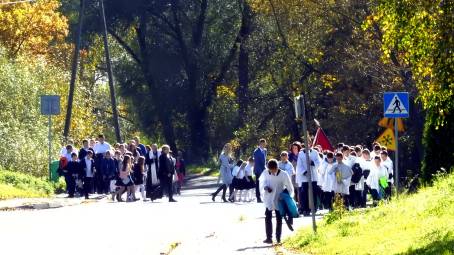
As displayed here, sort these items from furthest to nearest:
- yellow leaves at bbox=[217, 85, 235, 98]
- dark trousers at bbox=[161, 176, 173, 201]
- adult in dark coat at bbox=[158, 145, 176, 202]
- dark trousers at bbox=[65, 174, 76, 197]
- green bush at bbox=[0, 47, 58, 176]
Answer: yellow leaves at bbox=[217, 85, 235, 98] < green bush at bbox=[0, 47, 58, 176] < dark trousers at bbox=[65, 174, 76, 197] < dark trousers at bbox=[161, 176, 173, 201] < adult in dark coat at bbox=[158, 145, 176, 202]

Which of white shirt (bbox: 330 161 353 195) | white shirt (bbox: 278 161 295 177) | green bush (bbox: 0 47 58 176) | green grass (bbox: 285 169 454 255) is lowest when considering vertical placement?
green grass (bbox: 285 169 454 255)

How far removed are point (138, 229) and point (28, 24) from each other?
131 ft

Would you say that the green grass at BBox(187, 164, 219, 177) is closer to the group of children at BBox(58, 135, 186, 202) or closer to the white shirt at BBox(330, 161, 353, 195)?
the group of children at BBox(58, 135, 186, 202)

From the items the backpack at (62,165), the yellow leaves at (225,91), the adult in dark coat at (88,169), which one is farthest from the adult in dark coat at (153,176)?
the yellow leaves at (225,91)

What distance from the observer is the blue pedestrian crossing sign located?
91.8ft

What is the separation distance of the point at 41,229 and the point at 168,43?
145 feet

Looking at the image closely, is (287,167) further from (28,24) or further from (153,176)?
(28,24)

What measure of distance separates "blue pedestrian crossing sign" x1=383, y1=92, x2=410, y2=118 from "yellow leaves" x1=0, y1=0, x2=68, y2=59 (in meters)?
36.2

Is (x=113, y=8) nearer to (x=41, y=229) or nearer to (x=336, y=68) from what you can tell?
(x=336, y=68)

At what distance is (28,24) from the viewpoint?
64.4 meters

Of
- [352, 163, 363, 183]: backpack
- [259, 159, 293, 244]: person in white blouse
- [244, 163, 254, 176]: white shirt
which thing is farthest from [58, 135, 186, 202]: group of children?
[259, 159, 293, 244]: person in white blouse

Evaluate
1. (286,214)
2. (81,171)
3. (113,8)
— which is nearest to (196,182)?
(113,8)

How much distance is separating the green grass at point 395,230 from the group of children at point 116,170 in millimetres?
14180

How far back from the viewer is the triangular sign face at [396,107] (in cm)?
2800
